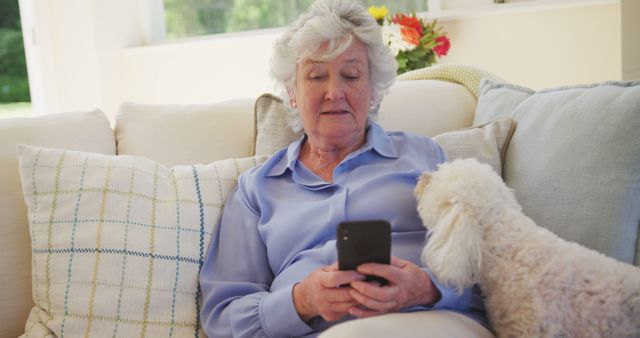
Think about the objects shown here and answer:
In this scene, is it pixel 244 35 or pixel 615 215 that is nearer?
pixel 615 215

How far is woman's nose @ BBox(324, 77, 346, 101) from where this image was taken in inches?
63.2

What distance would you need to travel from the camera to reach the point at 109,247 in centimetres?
152

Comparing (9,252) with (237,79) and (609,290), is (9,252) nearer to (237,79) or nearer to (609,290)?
(609,290)

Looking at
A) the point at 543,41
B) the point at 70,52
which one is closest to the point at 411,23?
the point at 543,41

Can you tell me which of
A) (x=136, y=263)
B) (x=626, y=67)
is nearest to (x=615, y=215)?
(x=626, y=67)

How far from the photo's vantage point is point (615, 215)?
139cm

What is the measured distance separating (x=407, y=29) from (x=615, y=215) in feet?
5.09

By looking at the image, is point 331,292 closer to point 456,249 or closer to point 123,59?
point 456,249

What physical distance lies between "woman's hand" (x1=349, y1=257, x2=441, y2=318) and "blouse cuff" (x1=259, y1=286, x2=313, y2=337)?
0.15 m

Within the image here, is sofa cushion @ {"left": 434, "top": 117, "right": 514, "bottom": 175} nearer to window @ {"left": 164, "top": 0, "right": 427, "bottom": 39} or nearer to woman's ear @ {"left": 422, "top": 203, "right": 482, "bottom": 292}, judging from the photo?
woman's ear @ {"left": 422, "top": 203, "right": 482, "bottom": 292}

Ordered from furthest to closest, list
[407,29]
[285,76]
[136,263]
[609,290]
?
[407,29]
[285,76]
[136,263]
[609,290]

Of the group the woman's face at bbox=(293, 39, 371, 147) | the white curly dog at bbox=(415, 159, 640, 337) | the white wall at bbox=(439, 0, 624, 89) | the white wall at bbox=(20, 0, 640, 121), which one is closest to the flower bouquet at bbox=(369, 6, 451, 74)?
the white wall at bbox=(439, 0, 624, 89)

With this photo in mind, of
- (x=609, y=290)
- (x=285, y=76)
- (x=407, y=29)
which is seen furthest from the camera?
(x=407, y=29)

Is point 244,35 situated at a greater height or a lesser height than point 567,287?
greater
